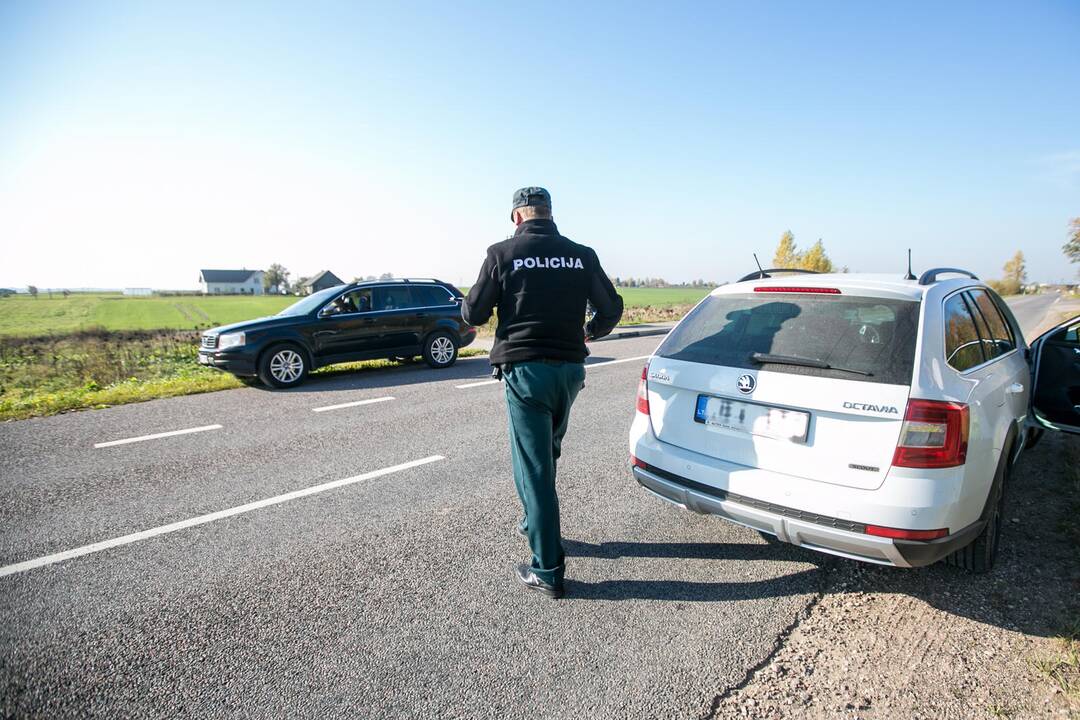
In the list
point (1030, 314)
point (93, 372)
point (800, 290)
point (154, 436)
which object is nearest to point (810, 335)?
point (800, 290)

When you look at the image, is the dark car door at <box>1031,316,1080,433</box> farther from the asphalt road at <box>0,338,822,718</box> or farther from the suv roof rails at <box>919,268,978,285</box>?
the asphalt road at <box>0,338,822,718</box>

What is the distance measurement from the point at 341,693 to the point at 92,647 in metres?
1.30

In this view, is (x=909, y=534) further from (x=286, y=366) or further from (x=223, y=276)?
(x=223, y=276)

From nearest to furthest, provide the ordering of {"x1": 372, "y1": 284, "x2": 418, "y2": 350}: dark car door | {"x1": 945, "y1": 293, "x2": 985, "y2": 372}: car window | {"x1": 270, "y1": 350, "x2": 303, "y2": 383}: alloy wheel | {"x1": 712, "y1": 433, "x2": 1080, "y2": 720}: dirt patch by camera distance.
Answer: {"x1": 712, "y1": 433, "x2": 1080, "y2": 720}: dirt patch
{"x1": 945, "y1": 293, "x2": 985, "y2": 372}: car window
{"x1": 270, "y1": 350, "x2": 303, "y2": 383}: alloy wheel
{"x1": 372, "y1": 284, "x2": 418, "y2": 350}: dark car door

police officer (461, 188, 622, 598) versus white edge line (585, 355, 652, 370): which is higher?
police officer (461, 188, 622, 598)

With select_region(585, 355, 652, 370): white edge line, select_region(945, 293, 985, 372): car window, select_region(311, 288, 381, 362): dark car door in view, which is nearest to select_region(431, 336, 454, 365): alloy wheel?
select_region(311, 288, 381, 362): dark car door

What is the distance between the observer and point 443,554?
3.21m

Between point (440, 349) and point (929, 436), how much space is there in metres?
8.98

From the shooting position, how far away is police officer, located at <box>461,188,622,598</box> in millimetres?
2684

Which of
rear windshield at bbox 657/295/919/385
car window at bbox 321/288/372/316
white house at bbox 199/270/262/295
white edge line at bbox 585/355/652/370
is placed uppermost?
white house at bbox 199/270/262/295

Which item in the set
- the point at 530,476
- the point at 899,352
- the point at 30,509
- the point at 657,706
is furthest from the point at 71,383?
the point at 899,352

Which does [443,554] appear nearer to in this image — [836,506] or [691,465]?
[691,465]

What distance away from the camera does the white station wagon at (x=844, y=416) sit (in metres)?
2.30

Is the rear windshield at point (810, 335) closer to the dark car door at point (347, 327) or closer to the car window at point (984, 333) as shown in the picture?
the car window at point (984, 333)
